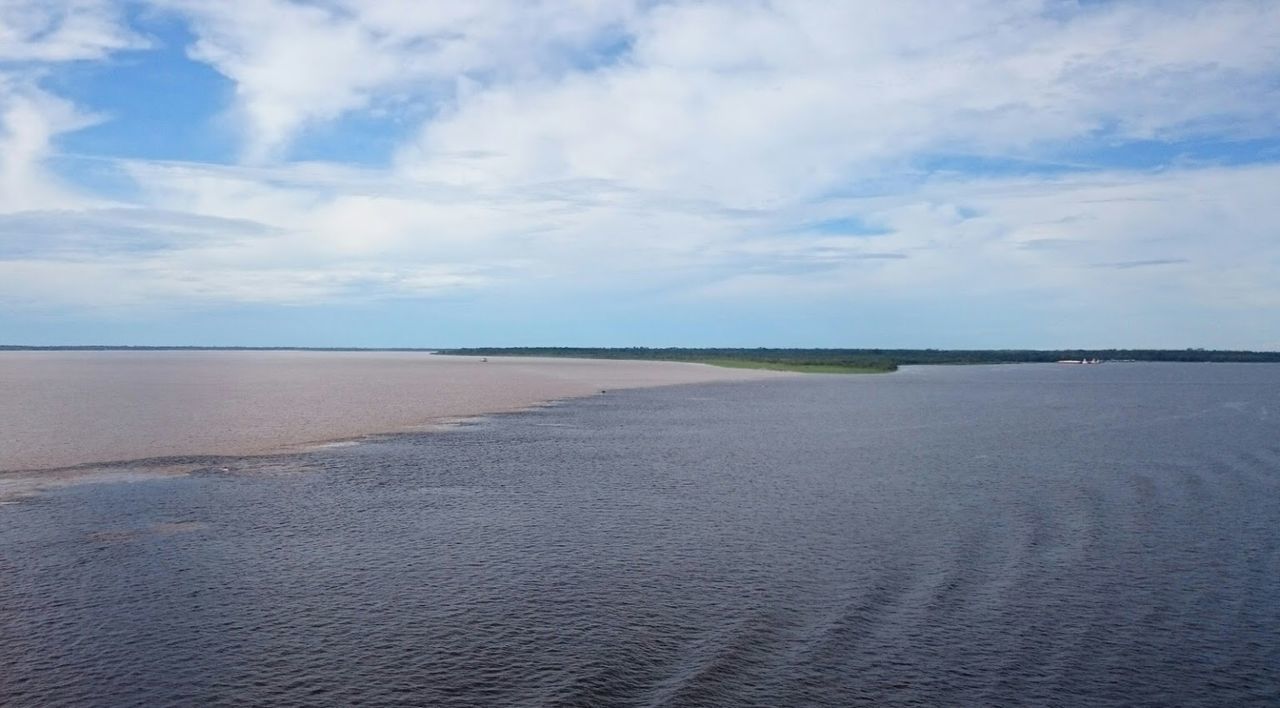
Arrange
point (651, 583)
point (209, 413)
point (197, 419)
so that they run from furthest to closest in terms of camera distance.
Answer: point (209, 413)
point (197, 419)
point (651, 583)

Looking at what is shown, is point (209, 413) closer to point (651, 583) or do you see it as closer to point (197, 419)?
point (197, 419)

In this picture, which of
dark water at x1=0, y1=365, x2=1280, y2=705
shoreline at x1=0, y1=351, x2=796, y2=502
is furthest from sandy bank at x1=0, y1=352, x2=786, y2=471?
dark water at x1=0, y1=365, x2=1280, y2=705

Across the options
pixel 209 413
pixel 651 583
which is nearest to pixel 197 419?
pixel 209 413

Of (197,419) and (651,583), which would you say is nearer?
(651,583)

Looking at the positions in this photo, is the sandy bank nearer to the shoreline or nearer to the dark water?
the shoreline

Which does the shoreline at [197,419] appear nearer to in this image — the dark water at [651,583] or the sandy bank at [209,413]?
the sandy bank at [209,413]

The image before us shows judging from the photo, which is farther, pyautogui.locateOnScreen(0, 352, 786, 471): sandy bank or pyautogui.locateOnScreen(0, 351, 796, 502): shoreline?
pyautogui.locateOnScreen(0, 352, 786, 471): sandy bank

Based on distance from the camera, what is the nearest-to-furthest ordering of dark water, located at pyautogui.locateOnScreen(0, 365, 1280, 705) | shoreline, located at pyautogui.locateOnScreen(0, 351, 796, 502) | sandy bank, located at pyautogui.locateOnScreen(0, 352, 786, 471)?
dark water, located at pyautogui.locateOnScreen(0, 365, 1280, 705), shoreline, located at pyautogui.locateOnScreen(0, 351, 796, 502), sandy bank, located at pyautogui.locateOnScreen(0, 352, 786, 471)

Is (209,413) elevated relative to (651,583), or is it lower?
elevated

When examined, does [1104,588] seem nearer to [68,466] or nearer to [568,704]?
[568,704]

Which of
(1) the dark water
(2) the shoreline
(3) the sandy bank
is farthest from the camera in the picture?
(3) the sandy bank

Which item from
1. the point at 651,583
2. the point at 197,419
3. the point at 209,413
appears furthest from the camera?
the point at 209,413
